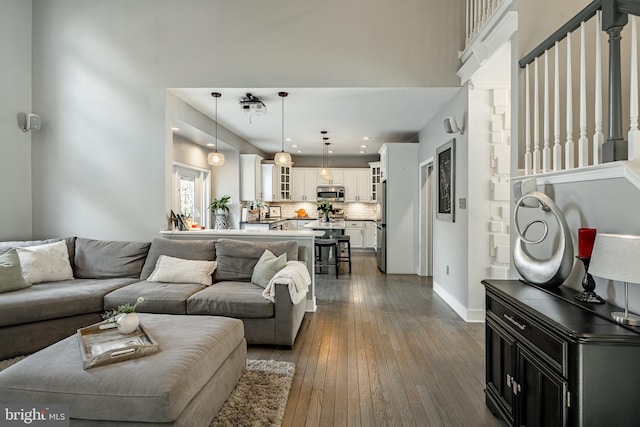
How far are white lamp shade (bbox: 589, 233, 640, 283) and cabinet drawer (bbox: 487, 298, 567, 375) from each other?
13.0 inches

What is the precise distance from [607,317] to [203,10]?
4.81m

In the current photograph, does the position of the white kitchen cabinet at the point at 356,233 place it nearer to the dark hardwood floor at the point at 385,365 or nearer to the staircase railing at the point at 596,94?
the dark hardwood floor at the point at 385,365

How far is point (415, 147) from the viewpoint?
21.5ft

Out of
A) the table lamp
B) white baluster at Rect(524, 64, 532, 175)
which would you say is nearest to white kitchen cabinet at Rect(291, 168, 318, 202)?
white baluster at Rect(524, 64, 532, 175)

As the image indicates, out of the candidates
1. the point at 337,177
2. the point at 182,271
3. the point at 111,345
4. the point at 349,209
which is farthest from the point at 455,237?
the point at 349,209

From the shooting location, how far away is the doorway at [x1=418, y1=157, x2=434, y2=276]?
6.33 metres

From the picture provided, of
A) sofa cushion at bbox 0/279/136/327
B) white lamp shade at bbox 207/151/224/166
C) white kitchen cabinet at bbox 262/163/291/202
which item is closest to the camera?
sofa cushion at bbox 0/279/136/327

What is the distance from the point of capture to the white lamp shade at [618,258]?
1.33m

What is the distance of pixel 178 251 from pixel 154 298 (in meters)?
0.77

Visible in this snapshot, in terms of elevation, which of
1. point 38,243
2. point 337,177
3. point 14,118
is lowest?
point 38,243

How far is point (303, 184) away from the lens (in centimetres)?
995

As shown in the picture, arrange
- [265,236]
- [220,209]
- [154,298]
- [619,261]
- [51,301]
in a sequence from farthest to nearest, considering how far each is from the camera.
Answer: [220,209], [265,236], [154,298], [51,301], [619,261]

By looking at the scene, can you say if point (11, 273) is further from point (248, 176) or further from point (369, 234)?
point (369, 234)

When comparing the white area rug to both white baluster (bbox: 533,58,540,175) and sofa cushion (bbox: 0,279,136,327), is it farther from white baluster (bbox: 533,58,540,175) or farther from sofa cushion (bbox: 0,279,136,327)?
white baluster (bbox: 533,58,540,175)
